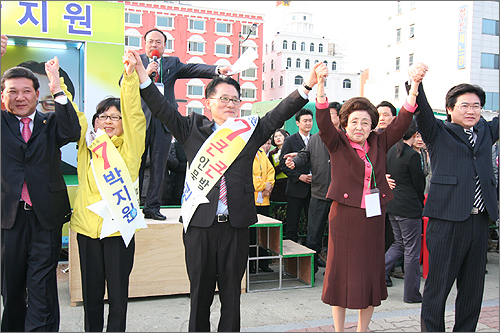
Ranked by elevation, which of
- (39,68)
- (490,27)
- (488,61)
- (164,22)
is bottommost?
(39,68)

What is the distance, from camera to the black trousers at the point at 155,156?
4.47 meters

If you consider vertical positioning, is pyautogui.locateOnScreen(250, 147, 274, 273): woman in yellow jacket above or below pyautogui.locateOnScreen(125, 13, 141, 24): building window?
below

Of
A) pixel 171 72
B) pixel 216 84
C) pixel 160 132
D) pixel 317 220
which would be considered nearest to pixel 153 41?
pixel 171 72

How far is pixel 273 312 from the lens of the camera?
13.7 ft

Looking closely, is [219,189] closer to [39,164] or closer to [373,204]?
[373,204]

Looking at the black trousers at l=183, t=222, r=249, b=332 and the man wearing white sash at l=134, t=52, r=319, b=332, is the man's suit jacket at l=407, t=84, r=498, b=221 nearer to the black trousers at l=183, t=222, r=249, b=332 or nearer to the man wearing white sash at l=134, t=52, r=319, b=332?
the man wearing white sash at l=134, t=52, r=319, b=332

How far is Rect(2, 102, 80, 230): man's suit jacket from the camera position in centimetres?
284

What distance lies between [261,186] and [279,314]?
5.64ft

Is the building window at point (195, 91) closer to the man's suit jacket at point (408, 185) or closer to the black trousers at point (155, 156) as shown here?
the black trousers at point (155, 156)

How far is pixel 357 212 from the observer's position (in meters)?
3.11

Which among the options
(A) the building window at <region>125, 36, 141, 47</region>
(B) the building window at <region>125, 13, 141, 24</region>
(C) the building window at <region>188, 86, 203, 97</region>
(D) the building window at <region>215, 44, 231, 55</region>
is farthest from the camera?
(D) the building window at <region>215, 44, 231, 55</region>

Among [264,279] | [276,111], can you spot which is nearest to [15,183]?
[276,111]

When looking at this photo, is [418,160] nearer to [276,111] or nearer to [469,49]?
[276,111]

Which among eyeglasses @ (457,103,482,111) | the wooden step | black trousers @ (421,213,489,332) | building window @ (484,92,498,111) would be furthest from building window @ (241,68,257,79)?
black trousers @ (421,213,489,332)
